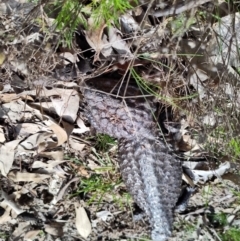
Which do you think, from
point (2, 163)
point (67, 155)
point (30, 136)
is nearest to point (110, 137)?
point (67, 155)

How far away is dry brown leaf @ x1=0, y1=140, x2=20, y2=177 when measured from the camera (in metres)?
2.65

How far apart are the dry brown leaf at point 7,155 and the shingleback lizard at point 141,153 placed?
0.48 metres

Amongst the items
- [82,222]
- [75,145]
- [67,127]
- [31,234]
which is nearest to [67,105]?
[67,127]

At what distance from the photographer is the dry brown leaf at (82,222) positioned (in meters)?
2.78

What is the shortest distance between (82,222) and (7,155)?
576 mm

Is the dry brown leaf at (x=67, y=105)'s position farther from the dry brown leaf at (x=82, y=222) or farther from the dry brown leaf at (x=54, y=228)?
the dry brown leaf at (x=54, y=228)

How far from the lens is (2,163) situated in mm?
2670

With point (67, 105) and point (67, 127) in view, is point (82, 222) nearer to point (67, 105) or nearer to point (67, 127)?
point (67, 127)

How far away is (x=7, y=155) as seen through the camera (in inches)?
105

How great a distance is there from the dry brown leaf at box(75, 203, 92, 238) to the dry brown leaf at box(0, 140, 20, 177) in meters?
0.45

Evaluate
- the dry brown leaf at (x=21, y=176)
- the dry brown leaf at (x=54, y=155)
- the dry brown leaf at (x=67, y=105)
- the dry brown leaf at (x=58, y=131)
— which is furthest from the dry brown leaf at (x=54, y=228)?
the dry brown leaf at (x=67, y=105)

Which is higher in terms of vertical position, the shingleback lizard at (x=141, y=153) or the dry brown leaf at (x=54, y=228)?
the shingleback lizard at (x=141, y=153)

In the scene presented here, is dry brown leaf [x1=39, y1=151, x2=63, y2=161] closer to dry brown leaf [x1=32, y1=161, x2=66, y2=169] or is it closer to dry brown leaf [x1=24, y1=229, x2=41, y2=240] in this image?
dry brown leaf [x1=32, y1=161, x2=66, y2=169]

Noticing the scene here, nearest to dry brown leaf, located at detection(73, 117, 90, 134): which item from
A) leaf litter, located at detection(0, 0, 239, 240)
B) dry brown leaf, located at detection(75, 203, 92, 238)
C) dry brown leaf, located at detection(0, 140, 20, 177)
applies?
leaf litter, located at detection(0, 0, 239, 240)
